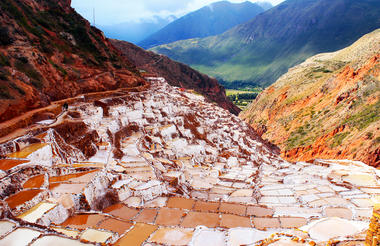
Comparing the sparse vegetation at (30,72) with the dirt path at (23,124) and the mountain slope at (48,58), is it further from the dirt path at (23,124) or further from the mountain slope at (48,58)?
the dirt path at (23,124)

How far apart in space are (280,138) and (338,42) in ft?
547

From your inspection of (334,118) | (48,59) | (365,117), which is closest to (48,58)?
(48,59)

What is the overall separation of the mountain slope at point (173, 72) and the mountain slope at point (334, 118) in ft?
81.8

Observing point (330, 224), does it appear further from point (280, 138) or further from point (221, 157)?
point (280, 138)

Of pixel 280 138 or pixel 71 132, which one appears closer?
pixel 71 132

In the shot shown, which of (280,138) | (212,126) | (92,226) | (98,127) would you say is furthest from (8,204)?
(280,138)

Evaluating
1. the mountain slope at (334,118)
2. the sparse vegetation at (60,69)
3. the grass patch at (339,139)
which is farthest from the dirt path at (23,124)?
the grass patch at (339,139)

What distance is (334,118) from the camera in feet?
105

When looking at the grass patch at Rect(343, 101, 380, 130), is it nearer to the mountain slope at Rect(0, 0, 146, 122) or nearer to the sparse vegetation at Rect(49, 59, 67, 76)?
the mountain slope at Rect(0, 0, 146, 122)

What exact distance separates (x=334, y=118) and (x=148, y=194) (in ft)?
99.7

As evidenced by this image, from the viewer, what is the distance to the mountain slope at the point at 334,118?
25.0m

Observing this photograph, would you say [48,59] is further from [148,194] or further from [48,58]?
[148,194]

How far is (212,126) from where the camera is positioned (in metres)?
26.6

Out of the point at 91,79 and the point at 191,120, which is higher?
the point at 91,79
